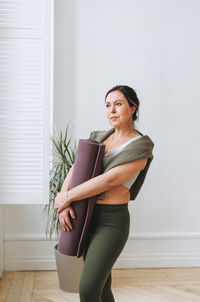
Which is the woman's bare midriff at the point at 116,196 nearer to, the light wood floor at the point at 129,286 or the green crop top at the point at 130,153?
the green crop top at the point at 130,153

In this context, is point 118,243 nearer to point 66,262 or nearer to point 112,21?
point 66,262

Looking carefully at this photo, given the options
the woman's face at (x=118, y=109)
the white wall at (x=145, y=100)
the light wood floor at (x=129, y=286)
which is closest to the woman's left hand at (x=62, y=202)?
the woman's face at (x=118, y=109)

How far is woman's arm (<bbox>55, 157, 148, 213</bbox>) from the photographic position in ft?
5.79

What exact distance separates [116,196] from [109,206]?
0.06 metres

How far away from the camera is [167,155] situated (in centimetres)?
332

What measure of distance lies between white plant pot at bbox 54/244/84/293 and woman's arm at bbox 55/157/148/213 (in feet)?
3.48

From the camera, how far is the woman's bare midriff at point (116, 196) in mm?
1838

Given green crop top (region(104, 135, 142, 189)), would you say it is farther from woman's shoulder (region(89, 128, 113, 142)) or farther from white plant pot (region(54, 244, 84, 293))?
white plant pot (region(54, 244, 84, 293))

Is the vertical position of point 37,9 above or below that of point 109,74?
above

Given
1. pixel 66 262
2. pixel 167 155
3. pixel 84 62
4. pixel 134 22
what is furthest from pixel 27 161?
pixel 134 22

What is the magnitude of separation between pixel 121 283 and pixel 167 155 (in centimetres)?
117

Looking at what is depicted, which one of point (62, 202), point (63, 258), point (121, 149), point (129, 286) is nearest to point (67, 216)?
point (62, 202)

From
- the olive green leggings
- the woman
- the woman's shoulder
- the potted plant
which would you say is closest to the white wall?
the potted plant

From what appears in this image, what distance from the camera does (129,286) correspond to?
290cm
